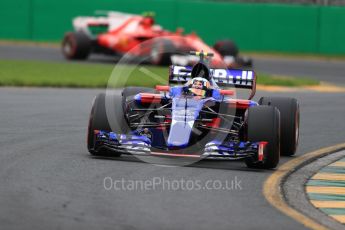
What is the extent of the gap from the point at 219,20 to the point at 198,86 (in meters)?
26.6

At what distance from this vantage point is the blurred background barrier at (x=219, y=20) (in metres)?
38.1

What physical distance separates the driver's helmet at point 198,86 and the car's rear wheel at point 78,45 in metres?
19.5

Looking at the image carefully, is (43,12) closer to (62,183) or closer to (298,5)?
(298,5)

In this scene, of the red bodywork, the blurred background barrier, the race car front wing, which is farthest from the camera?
the blurred background barrier

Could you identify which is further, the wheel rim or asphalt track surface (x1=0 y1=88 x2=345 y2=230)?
the wheel rim

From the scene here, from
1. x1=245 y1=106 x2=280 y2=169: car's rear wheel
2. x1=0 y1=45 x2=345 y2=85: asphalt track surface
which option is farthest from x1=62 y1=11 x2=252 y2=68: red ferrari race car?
x1=245 y1=106 x2=280 y2=169: car's rear wheel

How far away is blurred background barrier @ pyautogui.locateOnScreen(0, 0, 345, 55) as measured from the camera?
125 ft

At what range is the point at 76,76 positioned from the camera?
25281 mm

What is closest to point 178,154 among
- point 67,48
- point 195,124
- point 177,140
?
point 177,140

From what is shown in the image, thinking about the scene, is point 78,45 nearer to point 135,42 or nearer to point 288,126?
point 135,42

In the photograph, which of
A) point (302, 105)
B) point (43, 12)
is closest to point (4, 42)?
point (43, 12)

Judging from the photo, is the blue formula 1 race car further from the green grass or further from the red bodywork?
the red bodywork

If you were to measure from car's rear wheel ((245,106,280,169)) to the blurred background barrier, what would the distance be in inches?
1055

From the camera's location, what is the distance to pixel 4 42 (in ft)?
126
